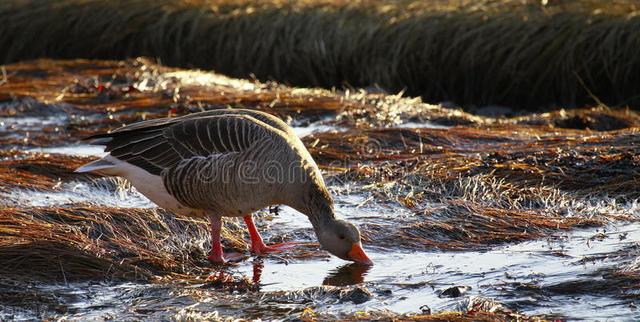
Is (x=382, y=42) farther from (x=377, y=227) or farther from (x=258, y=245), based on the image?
(x=258, y=245)

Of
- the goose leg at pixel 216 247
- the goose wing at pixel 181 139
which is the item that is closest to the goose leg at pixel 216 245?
the goose leg at pixel 216 247

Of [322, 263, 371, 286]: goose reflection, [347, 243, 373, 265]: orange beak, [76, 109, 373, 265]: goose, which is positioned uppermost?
[76, 109, 373, 265]: goose

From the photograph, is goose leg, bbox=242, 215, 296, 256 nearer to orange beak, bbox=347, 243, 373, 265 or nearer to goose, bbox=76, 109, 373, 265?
goose, bbox=76, 109, 373, 265

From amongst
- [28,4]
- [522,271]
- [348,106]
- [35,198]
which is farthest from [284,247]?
[28,4]

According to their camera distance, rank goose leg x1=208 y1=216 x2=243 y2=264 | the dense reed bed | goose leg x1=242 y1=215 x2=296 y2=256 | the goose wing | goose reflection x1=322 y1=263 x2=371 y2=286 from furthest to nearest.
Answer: the dense reed bed → goose leg x1=242 y1=215 x2=296 y2=256 → goose leg x1=208 y1=216 x2=243 y2=264 → the goose wing → goose reflection x1=322 y1=263 x2=371 y2=286

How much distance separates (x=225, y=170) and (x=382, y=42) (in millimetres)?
8849

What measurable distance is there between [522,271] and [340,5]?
1077cm

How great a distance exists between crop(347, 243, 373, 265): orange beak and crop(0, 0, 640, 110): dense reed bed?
760 cm

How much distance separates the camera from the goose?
6.96 m

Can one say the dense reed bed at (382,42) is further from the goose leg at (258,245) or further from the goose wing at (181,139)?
the goose wing at (181,139)

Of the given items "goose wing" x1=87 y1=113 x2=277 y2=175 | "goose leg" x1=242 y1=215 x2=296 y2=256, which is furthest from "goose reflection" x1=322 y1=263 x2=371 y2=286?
"goose wing" x1=87 y1=113 x2=277 y2=175

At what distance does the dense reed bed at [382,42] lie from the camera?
559 inches

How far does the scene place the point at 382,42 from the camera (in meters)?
15.5

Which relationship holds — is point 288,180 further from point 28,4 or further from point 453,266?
point 28,4
